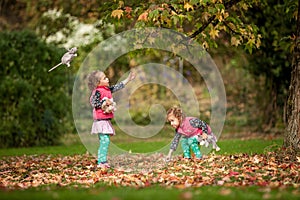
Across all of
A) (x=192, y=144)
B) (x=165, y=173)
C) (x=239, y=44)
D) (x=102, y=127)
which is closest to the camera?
(x=165, y=173)

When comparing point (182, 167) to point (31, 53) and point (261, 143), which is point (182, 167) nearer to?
point (261, 143)

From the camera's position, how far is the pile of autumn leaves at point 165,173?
6.86m

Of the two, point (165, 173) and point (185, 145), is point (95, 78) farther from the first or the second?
point (165, 173)

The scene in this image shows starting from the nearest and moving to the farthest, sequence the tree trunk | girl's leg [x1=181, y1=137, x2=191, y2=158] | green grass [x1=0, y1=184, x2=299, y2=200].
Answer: green grass [x1=0, y1=184, x2=299, y2=200] < the tree trunk < girl's leg [x1=181, y1=137, x2=191, y2=158]

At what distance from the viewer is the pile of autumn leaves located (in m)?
6.86

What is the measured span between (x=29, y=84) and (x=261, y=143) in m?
6.30

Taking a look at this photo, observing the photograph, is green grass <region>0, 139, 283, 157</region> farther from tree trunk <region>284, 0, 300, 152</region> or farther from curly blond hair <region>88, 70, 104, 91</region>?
curly blond hair <region>88, 70, 104, 91</region>

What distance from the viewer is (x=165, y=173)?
7758 millimetres

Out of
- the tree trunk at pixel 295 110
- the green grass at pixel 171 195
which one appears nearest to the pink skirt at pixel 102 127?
the green grass at pixel 171 195

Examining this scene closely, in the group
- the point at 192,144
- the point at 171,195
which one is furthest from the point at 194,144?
the point at 171,195

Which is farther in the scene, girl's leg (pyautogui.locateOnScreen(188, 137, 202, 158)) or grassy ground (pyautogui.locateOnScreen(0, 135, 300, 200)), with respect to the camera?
girl's leg (pyautogui.locateOnScreen(188, 137, 202, 158))

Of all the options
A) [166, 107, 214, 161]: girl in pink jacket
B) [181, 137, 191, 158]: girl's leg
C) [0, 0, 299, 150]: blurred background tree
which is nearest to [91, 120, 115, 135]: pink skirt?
[166, 107, 214, 161]: girl in pink jacket

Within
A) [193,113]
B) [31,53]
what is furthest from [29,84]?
[193,113]

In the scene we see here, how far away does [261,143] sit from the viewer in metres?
12.7
